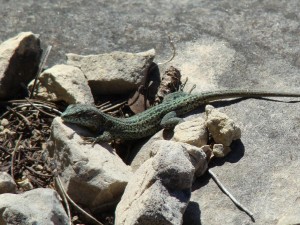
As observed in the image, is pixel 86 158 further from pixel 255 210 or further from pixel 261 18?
pixel 261 18

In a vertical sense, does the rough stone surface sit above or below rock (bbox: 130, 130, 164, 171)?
above

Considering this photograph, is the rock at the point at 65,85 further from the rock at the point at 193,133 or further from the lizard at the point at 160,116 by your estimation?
the rock at the point at 193,133

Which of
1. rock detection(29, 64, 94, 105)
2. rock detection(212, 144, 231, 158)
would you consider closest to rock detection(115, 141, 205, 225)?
rock detection(212, 144, 231, 158)

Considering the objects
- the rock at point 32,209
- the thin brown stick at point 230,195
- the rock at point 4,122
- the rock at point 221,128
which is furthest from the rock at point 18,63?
the thin brown stick at point 230,195

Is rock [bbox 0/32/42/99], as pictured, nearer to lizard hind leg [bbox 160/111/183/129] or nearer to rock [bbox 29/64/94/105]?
rock [bbox 29/64/94/105]

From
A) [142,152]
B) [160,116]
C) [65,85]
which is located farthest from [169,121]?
[65,85]

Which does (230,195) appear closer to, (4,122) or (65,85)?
(65,85)
